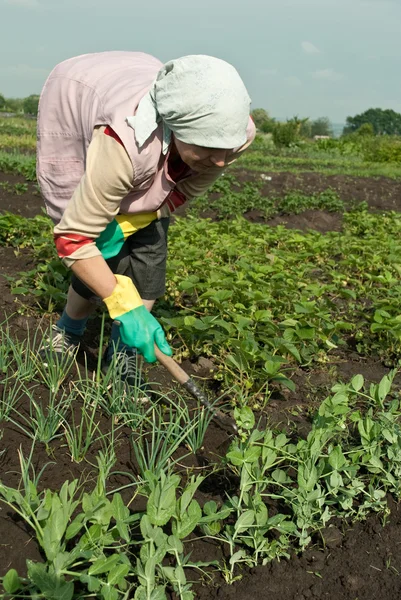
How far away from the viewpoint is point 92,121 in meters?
2.18

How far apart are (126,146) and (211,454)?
106 cm

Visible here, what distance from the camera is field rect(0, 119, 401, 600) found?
156 cm

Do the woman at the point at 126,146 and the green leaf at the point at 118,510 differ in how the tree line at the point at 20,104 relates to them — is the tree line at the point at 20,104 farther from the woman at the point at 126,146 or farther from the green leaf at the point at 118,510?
the green leaf at the point at 118,510

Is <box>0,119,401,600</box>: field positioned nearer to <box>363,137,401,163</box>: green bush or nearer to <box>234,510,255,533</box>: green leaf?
<box>234,510,255,533</box>: green leaf

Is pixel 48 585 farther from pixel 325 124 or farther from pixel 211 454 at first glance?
pixel 325 124

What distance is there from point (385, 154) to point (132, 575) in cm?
1929

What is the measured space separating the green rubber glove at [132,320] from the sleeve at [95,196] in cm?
16

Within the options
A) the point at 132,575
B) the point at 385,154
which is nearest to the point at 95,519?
the point at 132,575

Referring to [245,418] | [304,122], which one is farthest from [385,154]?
[245,418]

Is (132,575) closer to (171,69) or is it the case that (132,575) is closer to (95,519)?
(95,519)

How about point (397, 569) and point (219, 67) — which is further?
point (219, 67)

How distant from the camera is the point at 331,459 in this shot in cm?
183

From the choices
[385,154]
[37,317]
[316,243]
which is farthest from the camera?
[385,154]

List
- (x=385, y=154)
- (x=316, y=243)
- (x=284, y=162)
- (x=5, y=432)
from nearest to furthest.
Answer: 1. (x=5, y=432)
2. (x=316, y=243)
3. (x=284, y=162)
4. (x=385, y=154)
